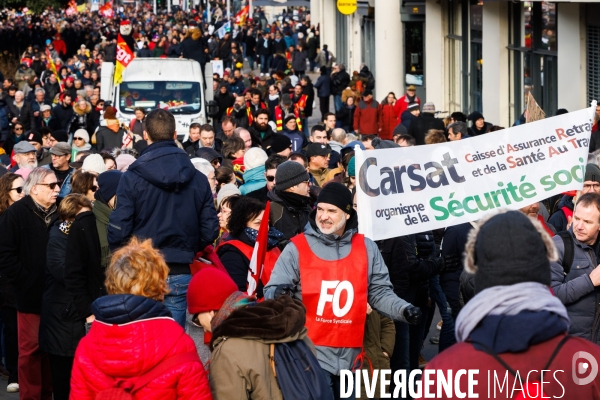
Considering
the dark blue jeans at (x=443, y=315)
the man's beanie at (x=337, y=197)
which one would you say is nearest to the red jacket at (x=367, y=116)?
the dark blue jeans at (x=443, y=315)

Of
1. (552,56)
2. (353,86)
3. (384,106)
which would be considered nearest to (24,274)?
(552,56)

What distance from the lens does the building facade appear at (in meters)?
17.9

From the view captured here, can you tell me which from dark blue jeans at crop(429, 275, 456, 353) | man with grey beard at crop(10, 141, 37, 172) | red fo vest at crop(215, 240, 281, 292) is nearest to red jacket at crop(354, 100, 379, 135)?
man with grey beard at crop(10, 141, 37, 172)

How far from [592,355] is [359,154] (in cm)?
397

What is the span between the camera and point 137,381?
4.45 meters

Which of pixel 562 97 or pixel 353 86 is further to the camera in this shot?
pixel 353 86

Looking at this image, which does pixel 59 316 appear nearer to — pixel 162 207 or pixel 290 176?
pixel 162 207

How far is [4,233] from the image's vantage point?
783cm

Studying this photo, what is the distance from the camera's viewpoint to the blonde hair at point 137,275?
4789 millimetres

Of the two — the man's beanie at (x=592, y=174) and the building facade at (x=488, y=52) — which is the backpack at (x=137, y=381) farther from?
the building facade at (x=488, y=52)

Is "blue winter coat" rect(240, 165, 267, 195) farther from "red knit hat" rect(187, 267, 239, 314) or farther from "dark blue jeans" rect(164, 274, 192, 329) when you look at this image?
"red knit hat" rect(187, 267, 239, 314)

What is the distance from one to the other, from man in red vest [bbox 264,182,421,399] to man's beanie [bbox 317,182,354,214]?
170mm

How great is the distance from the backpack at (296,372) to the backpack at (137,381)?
0.36m

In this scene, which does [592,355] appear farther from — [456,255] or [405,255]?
[456,255]
